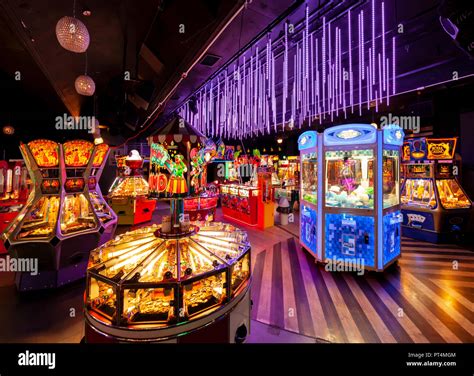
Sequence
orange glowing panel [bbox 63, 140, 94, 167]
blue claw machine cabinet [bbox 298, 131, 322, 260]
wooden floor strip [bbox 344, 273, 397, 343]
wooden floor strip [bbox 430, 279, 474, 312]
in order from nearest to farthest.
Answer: wooden floor strip [bbox 344, 273, 397, 343], wooden floor strip [bbox 430, 279, 474, 312], orange glowing panel [bbox 63, 140, 94, 167], blue claw machine cabinet [bbox 298, 131, 322, 260]

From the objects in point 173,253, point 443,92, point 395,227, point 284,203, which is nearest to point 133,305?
point 173,253

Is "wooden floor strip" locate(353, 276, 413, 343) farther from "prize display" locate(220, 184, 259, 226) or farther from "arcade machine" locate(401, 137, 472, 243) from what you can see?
"prize display" locate(220, 184, 259, 226)

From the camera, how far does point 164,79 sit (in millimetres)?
5082

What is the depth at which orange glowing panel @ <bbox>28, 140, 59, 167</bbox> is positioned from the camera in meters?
3.21

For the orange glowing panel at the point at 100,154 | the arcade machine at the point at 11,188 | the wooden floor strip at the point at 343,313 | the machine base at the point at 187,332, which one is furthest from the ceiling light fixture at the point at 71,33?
the wooden floor strip at the point at 343,313

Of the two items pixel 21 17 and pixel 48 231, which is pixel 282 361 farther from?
pixel 21 17

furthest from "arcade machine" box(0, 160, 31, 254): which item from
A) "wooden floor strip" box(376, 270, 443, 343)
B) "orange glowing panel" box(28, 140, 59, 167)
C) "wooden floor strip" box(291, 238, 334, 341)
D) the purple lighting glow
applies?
"wooden floor strip" box(376, 270, 443, 343)

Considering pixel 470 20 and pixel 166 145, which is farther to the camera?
pixel 470 20

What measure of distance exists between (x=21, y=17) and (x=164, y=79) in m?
2.59

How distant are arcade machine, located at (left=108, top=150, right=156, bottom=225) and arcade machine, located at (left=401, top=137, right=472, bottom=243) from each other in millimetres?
7462

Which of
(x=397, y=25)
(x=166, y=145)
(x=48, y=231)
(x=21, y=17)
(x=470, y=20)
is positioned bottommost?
(x=48, y=231)

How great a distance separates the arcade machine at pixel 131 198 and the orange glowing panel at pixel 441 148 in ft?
25.5

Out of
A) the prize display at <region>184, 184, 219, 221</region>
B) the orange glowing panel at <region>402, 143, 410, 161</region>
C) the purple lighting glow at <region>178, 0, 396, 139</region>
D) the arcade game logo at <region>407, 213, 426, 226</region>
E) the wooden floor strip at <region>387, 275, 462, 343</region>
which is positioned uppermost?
the purple lighting glow at <region>178, 0, 396, 139</region>

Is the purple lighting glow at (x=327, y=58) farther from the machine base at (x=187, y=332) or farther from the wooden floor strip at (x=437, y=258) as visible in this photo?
the machine base at (x=187, y=332)
